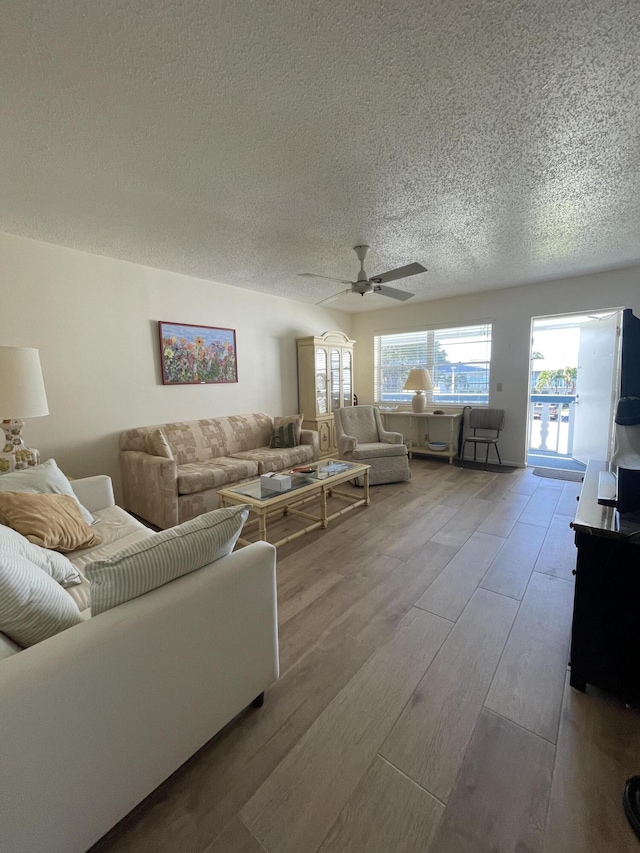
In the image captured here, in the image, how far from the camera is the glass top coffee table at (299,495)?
2.59 m

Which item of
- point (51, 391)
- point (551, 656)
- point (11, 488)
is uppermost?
point (51, 391)

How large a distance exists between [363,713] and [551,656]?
3.03 feet

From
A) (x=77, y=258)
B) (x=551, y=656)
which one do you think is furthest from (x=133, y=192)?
(x=551, y=656)

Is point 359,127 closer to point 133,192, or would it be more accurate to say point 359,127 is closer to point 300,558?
point 133,192

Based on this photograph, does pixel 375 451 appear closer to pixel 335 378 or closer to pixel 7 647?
pixel 335 378

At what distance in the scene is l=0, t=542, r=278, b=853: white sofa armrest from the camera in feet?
2.55

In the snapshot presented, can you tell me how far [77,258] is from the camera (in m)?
3.08

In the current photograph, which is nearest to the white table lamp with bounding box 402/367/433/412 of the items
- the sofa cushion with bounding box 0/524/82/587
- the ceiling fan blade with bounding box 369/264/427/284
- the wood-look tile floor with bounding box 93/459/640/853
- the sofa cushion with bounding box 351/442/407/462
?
the sofa cushion with bounding box 351/442/407/462

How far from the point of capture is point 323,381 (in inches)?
205

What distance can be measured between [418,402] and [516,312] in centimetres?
173

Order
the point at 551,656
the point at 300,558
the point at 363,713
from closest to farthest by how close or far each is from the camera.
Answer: the point at 363,713 < the point at 551,656 < the point at 300,558

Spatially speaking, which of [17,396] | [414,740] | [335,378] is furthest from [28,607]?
[335,378]

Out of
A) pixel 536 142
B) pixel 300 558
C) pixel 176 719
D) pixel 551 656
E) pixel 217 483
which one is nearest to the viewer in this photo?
pixel 176 719

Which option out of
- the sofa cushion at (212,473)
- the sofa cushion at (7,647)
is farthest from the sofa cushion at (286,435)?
the sofa cushion at (7,647)
